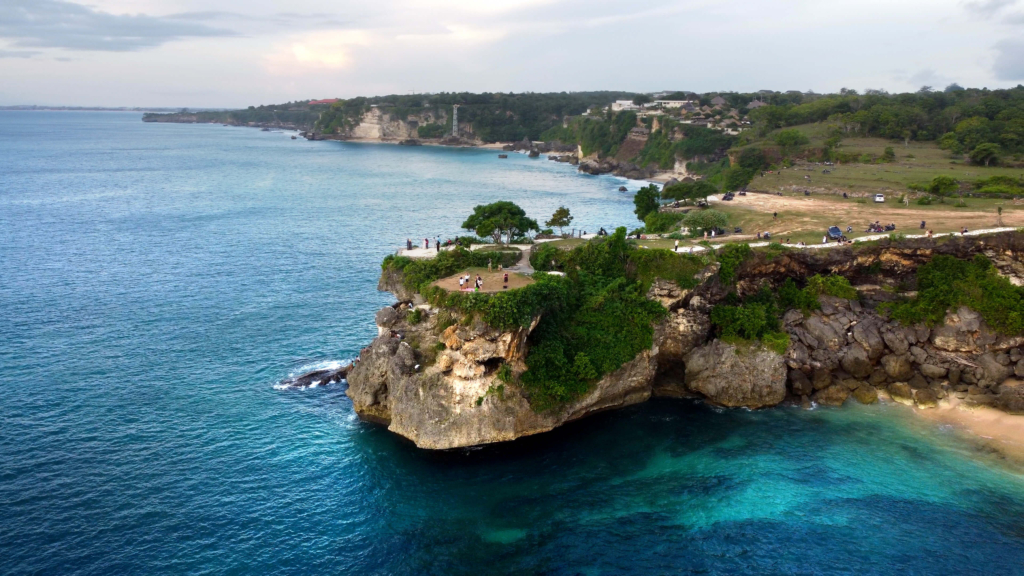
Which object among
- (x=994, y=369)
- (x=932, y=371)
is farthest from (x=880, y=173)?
(x=932, y=371)

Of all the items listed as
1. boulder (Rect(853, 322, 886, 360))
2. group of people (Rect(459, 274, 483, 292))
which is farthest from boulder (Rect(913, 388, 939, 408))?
group of people (Rect(459, 274, 483, 292))

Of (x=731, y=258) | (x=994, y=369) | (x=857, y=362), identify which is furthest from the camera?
(x=731, y=258)

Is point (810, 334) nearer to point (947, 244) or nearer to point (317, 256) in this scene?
point (947, 244)

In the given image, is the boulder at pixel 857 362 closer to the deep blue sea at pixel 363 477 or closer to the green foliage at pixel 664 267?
the deep blue sea at pixel 363 477

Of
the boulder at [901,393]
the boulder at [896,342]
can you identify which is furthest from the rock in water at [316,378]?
the boulder at [896,342]

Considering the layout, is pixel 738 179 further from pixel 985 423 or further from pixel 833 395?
pixel 985 423

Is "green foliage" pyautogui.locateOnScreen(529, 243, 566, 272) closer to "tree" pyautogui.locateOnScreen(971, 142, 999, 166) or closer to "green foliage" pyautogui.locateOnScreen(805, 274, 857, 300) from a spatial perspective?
"green foliage" pyautogui.locateOnScreen(805, 274, 857, 300)
